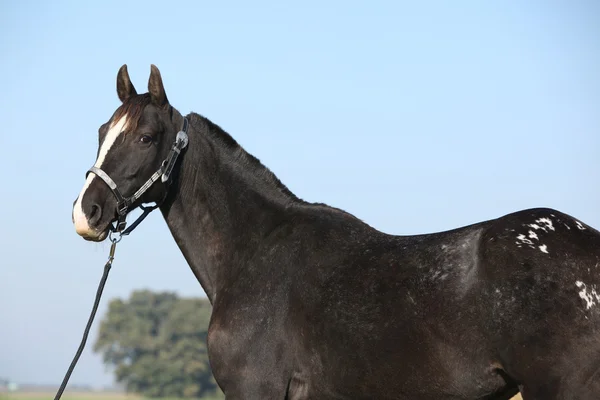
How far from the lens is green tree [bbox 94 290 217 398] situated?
93.9 metres

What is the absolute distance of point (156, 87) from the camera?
667 cm

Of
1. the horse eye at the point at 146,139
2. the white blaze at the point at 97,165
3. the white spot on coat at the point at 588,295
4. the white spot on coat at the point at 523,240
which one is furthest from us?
the horse eye at the point at 146,139

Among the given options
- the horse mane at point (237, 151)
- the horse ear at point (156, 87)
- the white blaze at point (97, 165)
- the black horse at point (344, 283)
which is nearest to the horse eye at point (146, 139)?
the black horse at point (344, 283)

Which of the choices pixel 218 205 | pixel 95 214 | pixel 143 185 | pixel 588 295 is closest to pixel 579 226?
pixel 588 295

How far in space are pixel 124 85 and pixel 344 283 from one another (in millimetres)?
2775

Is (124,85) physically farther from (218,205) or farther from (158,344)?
(158,344)

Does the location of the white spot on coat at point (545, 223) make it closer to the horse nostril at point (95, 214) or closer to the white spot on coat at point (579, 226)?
the white spot on coat at point (579, 226)

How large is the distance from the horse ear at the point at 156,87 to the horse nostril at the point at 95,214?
3.50 ft

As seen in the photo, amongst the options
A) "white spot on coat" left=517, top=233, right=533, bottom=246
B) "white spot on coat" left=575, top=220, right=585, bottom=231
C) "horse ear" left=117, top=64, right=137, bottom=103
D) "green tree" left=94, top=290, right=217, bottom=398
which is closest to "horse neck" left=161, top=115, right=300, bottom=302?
"horse ear" left=117, top=64, right=137, bottom=103

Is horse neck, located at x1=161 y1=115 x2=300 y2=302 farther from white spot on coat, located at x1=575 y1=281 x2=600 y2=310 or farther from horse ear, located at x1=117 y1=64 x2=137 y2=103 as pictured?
white spot on coat, located at x1=575 y1=281 x2=600 y2=310

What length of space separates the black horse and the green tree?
88.5m

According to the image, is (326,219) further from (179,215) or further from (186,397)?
(186,397)

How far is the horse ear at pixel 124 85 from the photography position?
696cm

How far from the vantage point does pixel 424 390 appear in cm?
536
